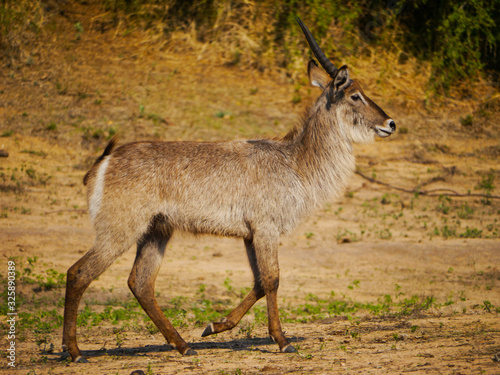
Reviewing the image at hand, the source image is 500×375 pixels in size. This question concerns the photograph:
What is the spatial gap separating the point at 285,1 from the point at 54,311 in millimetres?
8879

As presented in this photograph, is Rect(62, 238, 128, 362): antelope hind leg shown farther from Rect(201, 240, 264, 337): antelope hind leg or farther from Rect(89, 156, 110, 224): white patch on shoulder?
Rect(201, 240, 264, 337): antelope hind leg

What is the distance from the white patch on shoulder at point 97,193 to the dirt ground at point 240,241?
1.11 meters

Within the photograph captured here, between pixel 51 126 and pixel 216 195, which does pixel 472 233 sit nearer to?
pixel 216 195

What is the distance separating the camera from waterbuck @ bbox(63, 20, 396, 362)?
4.71 meters

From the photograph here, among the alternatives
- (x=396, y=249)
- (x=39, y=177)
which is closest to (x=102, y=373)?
(x=396, y=249)

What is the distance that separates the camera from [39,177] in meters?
9.17

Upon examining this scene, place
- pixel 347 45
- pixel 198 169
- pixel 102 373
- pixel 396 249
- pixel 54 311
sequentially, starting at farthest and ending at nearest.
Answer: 1. pixel 347 45
2. pixel 396 249
3. pixel 54 311
4. pixel 198 169
5. pixel 102 373

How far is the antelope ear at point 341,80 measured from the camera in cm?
520

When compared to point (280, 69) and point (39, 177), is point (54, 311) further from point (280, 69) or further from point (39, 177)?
point (280, 69)

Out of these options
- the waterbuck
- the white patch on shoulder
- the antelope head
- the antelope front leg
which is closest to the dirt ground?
the antelope front leg

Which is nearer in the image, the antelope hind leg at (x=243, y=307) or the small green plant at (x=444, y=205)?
the antelope hind leg at (x=243, y=307)

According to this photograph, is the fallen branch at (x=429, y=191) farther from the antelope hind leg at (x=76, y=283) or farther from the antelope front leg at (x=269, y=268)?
the antelope hind leg at (x=76, y=283)

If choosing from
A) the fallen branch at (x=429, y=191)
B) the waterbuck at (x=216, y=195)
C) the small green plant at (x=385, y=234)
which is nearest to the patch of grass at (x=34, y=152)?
the waterbuck at (x=216, y=195)

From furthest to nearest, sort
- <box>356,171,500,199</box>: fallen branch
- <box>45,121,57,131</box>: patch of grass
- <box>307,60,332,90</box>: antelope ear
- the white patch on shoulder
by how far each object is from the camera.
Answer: <box>45,121,57,131</box>: patch of grass
<box>356,171,500,199</box>: fallen branch
<box>307,60,332,90</box>: antelope ear
the white patch on shoulder
